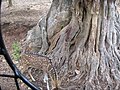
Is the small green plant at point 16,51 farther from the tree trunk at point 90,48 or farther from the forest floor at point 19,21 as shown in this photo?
the tree trunk at point 90,48

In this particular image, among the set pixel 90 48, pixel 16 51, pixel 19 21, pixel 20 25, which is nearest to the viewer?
pixel 90 48

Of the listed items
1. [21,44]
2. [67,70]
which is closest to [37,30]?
[21,44]

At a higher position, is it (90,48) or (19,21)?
(90,48)

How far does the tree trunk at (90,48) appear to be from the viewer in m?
3.42

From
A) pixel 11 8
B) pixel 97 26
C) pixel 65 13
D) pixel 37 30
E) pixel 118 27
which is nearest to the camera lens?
pixel 97 26

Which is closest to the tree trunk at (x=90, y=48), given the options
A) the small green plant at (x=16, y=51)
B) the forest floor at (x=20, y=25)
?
the forest floor at (x=20, y=25)

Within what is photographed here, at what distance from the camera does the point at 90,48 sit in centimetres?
353

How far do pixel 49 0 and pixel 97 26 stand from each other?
11.7 ft

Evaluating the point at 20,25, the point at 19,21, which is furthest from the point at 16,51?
the point at 19,21

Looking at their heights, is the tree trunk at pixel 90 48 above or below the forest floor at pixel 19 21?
above

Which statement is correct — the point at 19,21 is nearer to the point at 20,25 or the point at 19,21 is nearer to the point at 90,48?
the point at 20,25

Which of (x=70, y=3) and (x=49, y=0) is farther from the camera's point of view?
(x=49, y=0)

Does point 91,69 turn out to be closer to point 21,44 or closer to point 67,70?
point 67,70

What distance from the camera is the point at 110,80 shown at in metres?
3.46
